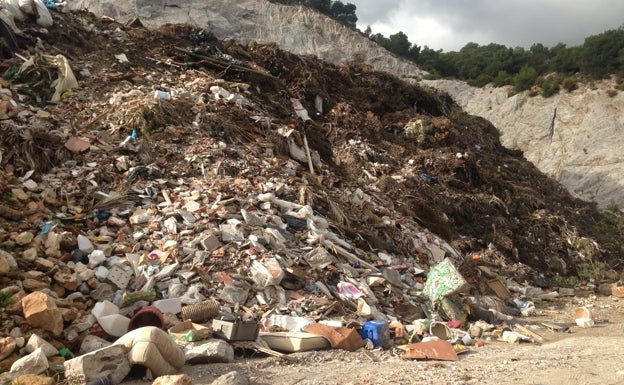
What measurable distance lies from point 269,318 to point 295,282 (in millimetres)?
733

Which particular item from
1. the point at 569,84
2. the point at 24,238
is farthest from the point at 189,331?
the point at 569,84

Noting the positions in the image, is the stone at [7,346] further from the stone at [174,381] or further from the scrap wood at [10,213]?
the scrap wood at [10,213]

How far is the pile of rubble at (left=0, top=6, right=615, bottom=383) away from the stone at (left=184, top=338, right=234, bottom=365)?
15mm

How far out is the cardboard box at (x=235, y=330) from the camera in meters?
3.82

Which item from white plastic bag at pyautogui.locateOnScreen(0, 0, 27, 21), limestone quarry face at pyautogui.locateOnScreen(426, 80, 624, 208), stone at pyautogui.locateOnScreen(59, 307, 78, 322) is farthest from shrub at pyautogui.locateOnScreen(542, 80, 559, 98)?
→ stone at pyautogui.locateOnScreen(59, 307, 78, 322)

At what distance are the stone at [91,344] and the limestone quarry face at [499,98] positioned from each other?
17306mm

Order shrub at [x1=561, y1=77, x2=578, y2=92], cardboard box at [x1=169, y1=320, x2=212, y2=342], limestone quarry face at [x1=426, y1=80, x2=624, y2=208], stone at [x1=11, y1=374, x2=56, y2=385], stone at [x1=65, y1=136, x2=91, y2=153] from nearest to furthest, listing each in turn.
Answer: stone at [x1=11, y1=374, x2=56, y2=385], cardboard box at [x1=169, y1=320, x2=212, y2=342], stone at [x1=65, y1=136, x2=91, y2=153], limestone quarry face at [x1=426, y1=80, x2=624, y2=208], shrub at [x1=561, y1=77, x2=578, y2=92]

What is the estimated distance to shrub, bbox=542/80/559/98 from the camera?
901 inches

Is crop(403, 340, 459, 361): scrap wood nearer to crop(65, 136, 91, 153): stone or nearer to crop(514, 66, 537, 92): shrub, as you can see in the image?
crop(65, 136, 91, 153): stone

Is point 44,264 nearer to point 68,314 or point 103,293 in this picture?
point 103,293

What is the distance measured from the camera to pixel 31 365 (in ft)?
9.59

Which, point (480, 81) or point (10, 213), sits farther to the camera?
point (480, 81)

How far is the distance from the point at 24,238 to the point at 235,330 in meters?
2.21

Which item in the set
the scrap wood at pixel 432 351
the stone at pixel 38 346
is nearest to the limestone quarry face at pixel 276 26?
the scrap wood at pixel 432 351
